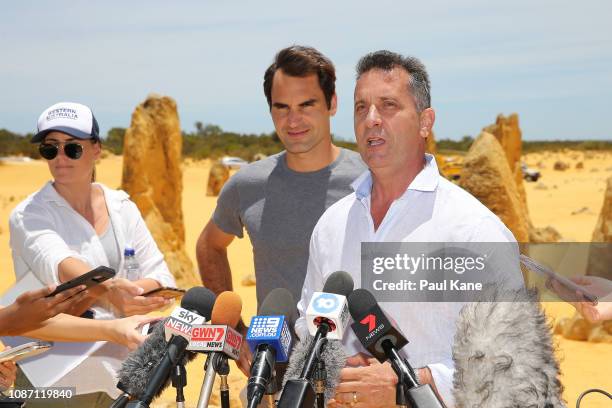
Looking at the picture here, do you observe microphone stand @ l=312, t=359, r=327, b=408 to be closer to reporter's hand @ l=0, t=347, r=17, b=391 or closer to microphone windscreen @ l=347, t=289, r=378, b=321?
microphone windscreen @ l=347, t=289, r=378, b=321

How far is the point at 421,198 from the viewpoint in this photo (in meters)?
2.76

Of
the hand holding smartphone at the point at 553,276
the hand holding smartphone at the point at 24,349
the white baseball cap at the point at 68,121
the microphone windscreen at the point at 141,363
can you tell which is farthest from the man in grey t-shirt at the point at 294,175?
the microphone windscreen at the point at 141,363

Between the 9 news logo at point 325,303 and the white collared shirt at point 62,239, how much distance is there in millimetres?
1672

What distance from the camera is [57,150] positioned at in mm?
3521

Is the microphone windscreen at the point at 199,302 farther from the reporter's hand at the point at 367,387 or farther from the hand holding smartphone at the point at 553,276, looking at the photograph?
→ the hand holding smartphone at the point at 553,276

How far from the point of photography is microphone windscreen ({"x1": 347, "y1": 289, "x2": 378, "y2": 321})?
6.73ft

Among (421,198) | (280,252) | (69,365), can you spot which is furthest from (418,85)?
(69,365)

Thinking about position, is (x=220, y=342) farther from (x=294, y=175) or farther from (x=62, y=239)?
(x=294, y=175)

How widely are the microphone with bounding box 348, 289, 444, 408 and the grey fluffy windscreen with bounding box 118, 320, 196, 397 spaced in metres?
0.58

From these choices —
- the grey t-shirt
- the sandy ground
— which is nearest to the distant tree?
the sandy ground

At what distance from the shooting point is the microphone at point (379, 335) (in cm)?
191

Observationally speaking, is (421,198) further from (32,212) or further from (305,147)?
(32,212)

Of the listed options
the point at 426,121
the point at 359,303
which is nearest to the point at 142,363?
the point at 359,303

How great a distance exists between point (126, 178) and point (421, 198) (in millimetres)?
10403
